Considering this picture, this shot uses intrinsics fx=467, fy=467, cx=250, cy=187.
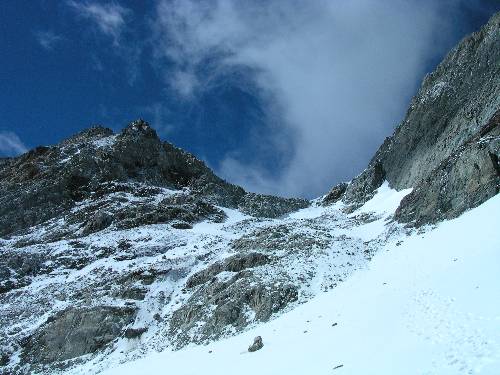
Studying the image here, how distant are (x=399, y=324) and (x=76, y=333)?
2668cm

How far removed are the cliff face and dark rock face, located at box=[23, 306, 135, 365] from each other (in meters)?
25.6

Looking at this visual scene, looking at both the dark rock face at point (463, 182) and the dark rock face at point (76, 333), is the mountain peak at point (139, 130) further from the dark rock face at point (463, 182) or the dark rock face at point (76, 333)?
the dark rock face at point (463, 182)

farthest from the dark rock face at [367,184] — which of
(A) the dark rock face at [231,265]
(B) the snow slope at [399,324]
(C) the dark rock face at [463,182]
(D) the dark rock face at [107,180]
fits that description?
(B) the snow slope at [399,324]

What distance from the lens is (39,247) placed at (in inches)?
2213

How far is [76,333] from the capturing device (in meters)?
36.3

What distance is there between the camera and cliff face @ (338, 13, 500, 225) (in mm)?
33812

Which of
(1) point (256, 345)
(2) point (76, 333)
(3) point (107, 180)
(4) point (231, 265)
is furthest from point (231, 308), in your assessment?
(3) point (107, 180)

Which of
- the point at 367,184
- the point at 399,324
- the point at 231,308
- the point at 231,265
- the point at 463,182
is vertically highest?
the point at 367,184

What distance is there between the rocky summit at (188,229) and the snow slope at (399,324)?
2.08 meters

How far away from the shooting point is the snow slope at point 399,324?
14.9 meters

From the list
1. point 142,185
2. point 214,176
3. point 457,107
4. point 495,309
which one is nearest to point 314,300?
point 495,309

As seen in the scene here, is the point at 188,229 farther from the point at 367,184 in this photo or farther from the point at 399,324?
the point at 399,324

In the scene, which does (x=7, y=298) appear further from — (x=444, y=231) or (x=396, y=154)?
(x=396, y=154)

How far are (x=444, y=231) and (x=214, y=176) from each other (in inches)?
2551
